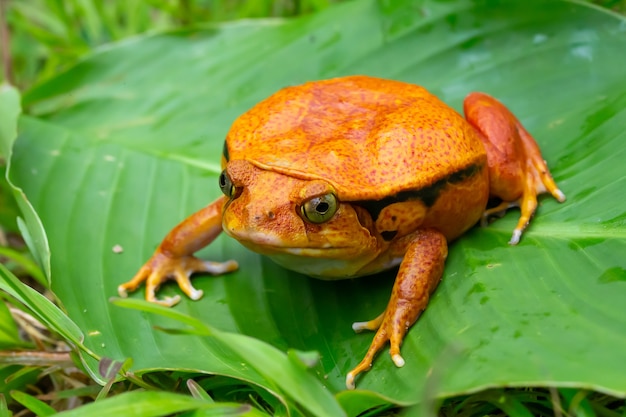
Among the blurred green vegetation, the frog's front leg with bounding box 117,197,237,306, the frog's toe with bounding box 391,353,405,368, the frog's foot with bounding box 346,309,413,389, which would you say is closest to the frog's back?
the frog's front leg with bounding box 117,197,237,306

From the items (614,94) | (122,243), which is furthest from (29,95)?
(614,94)

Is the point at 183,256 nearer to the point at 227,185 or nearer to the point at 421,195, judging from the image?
the point at 227,185

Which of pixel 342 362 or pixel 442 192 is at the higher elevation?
pixel 442 192

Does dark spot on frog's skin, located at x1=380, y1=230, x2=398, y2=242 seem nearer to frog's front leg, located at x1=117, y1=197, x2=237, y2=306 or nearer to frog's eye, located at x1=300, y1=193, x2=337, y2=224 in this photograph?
frog's eye, located at x1=300, y1=193, x2=337, y2=224

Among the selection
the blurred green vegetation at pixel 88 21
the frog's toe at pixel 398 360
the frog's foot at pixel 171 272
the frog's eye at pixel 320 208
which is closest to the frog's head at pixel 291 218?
the frog's eye at pixel 320 208

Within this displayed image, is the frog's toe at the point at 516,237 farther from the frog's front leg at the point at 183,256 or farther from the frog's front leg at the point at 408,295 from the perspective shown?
the frog's front leg at the point at 183,256

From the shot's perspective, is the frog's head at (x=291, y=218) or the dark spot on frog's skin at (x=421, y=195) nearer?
the frog's head at (x=291, y=218)

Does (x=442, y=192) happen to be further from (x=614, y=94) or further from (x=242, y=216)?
(x=614, y=94)

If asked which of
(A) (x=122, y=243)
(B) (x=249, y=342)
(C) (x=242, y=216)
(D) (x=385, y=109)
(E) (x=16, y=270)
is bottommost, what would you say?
(E) (x=16, y=270)
